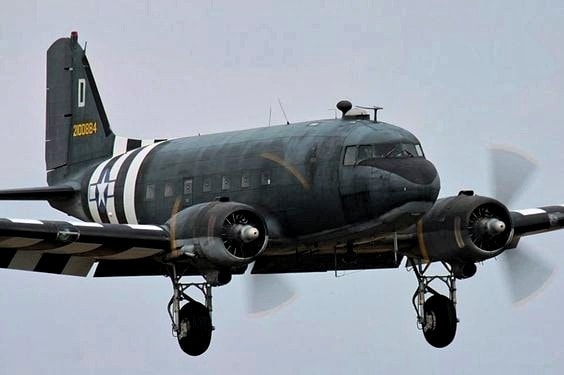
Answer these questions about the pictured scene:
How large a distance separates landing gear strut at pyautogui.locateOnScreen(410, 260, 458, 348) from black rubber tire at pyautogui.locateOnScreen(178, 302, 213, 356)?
4.55m

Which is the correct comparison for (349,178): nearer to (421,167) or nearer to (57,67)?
(421,167)

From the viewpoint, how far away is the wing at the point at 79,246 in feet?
102

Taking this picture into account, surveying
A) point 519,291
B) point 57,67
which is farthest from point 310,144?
point 57,67

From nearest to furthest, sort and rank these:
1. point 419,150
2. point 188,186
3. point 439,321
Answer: point 419,150
point 439,321
point 188,186

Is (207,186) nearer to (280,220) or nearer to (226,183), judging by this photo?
(226,183)

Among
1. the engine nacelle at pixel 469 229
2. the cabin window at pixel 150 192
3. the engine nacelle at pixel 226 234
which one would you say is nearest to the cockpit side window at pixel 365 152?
the engine nacelle at pixel 226 234

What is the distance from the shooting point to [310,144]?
32.7m

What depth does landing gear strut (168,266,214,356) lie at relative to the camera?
32.5m

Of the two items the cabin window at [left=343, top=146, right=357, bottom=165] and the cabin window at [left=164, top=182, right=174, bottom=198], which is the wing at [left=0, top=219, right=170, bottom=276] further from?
the cabin window at [left=343, top=146, right=357, bottom=165]

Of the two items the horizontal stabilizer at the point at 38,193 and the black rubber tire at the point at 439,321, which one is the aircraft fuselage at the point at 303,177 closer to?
the horizontal stabilizer at the point at 38,193

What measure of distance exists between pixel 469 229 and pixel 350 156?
3.09 meters

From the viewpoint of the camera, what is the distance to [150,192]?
35.5 meters

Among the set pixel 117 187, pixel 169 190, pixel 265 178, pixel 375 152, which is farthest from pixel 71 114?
pixel 375 152

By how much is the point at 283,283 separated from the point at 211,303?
2154 millimetres
